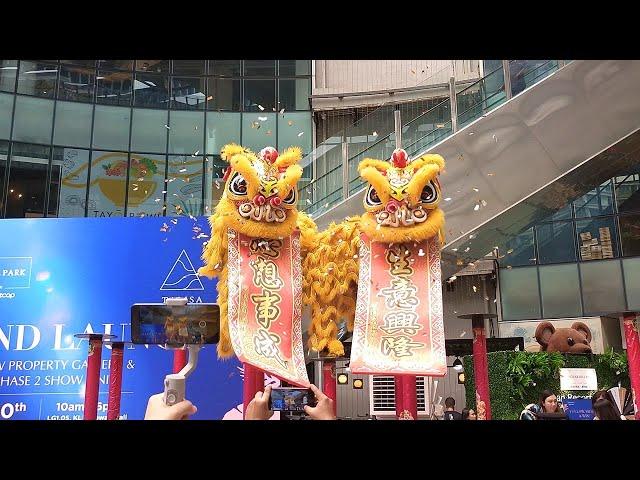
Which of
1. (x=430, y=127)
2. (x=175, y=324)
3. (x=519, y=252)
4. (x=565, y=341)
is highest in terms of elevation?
(x=430, y=127)

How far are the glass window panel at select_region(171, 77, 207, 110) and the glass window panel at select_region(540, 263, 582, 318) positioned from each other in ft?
31.5

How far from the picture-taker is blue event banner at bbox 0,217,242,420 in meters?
10.1

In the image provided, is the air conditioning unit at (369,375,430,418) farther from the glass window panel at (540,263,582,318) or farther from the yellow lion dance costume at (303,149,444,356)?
the yellow lion dance costume at (303,149,444,356)

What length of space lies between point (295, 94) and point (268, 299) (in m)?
11.6

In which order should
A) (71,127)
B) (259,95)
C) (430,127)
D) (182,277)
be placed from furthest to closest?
(259,95) → (71,127) → (182,277) → (430,127)

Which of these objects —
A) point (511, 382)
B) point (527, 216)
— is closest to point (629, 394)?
point (511, 382)

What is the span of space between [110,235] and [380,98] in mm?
8966

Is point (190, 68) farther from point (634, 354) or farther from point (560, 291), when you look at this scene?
point (634, 354)

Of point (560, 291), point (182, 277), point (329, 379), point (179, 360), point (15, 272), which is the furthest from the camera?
point (560, 291)

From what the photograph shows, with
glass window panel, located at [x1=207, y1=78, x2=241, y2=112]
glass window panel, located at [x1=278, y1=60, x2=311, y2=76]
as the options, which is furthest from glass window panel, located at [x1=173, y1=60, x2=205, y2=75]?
glass window panel, located at [x1=278, y1=60, x2=311, y2=76]

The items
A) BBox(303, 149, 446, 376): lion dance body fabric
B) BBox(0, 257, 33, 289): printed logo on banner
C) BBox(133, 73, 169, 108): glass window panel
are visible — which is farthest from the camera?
BBox(133, 73, 169, 108): glass window panel

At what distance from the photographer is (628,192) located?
16.8 meters

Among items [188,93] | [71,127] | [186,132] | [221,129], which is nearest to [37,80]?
[71,127]

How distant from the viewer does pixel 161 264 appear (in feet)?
34.3
